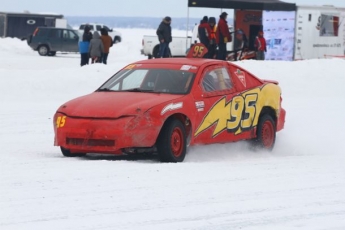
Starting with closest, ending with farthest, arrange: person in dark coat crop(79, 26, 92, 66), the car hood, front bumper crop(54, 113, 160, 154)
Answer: front bumper crop(54, 113, 160, 154)
the car hood
person in dark coat crop(79, 26, 92, 66)

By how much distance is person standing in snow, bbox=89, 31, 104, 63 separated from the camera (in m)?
26.0

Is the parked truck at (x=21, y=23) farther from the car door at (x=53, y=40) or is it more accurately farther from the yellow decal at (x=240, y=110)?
the yellow decal at (x=240, y=110)

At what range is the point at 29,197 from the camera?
8000 mm

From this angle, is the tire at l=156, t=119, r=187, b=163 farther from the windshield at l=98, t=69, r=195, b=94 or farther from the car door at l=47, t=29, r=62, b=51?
the car door at l=47, t=29, r=62, b=51

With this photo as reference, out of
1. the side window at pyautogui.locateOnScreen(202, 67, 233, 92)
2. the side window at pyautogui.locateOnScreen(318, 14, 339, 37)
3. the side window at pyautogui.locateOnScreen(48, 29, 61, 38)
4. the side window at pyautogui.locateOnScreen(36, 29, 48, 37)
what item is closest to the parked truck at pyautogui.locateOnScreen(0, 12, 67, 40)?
the side window at pyautogui.locateOnScreen(48, 29, 61, 38)

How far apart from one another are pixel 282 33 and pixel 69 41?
16353mm

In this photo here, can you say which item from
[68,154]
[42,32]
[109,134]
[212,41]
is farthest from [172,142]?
[42,32]

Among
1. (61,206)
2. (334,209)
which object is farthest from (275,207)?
(61,206)

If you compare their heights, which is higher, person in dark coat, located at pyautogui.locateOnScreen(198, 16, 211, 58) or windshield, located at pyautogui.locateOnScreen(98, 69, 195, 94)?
person in dark coat, located at pyautogui.locateOnScreen(198, 16, 211, 58)

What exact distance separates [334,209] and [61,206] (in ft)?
7.92

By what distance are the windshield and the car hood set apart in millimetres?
242

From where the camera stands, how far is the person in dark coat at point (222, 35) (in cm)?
2666

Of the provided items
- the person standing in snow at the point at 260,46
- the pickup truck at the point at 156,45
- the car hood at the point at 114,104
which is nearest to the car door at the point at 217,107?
the car hood at the point at 114,104

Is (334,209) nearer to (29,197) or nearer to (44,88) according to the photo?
(29,197)
